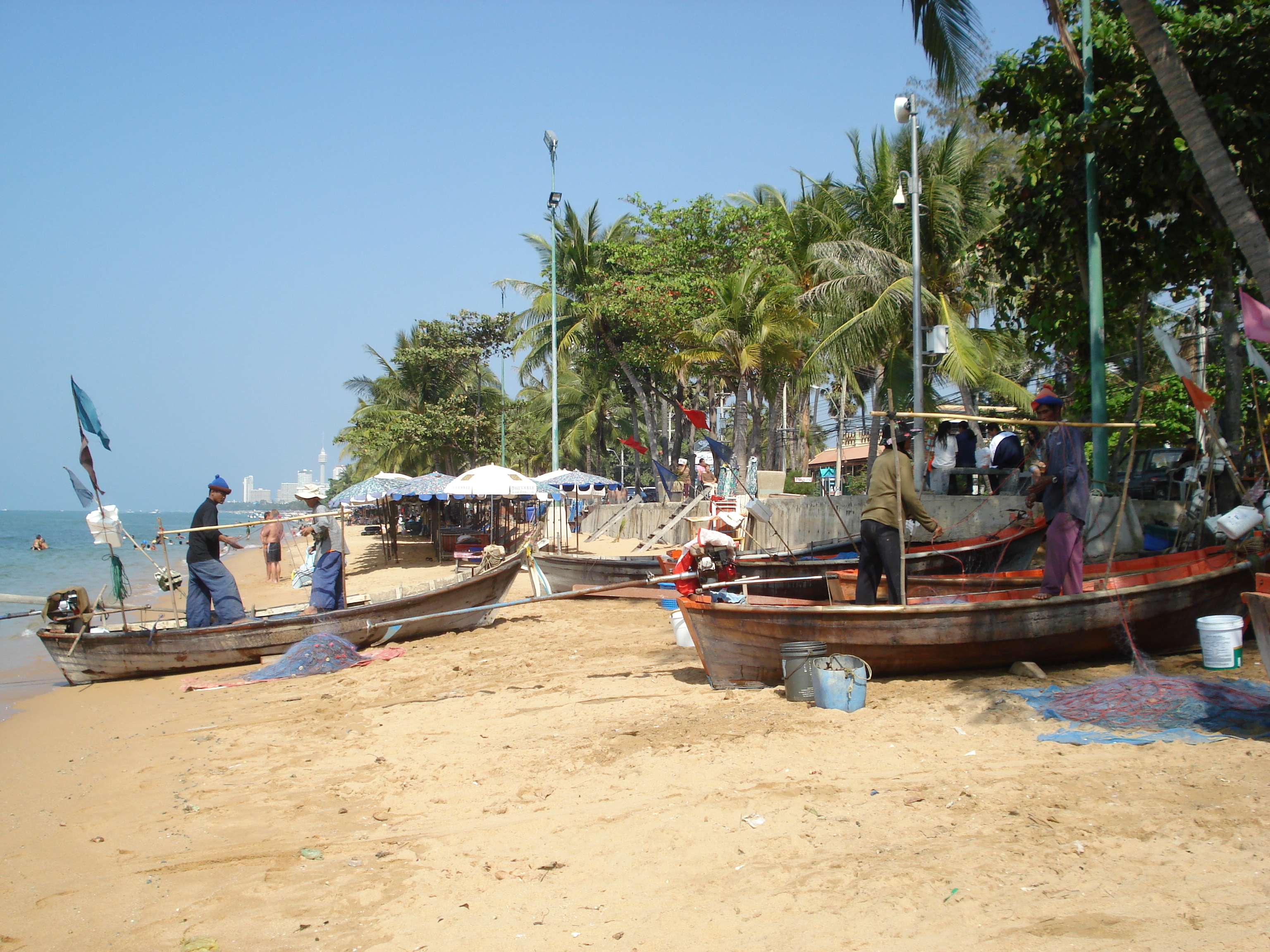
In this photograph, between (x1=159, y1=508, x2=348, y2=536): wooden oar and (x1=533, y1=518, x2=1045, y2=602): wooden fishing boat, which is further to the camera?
(x1=533, y1=518, x2=1045, y2=602): wooden fishing boat

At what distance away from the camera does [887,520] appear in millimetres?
6926

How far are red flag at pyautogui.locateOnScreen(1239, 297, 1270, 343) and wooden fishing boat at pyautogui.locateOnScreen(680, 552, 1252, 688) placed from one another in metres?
1.83

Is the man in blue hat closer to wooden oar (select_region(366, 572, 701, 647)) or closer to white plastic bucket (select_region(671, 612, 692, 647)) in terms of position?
wooden oar (select_region(366, 572, 701, 647))

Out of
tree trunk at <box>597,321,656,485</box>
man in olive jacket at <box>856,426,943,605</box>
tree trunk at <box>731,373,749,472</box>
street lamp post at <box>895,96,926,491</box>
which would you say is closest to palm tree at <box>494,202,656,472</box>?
tree trunk at <box>597,321,656,485</box>

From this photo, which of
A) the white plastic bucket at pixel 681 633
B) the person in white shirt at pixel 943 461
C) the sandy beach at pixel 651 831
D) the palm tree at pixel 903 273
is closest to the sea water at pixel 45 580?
the sandy beach at pixel 651 831

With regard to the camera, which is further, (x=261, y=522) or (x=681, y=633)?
(x=261, y=522)

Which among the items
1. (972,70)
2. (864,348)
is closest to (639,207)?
(864,348)

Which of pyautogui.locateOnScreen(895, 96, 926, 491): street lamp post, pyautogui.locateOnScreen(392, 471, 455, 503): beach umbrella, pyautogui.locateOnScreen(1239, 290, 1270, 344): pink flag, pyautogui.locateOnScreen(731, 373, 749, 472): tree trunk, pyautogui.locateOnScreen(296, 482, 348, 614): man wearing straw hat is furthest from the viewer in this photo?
pyautogui.locateOnScreen(731, 373, 749, 472): tree trunk

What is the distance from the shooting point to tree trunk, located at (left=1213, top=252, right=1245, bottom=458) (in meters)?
9.69

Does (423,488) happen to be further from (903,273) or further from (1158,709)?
(1158,709)

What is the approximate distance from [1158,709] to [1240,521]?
8.03ft

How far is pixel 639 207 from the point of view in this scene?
26188 mm

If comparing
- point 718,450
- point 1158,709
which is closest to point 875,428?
point 718,450

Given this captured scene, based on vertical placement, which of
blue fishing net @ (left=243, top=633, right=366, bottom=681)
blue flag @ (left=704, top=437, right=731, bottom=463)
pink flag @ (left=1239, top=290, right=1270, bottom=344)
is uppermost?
pink flag @ (left=1239, top=290, right=1270, bottom=344)
